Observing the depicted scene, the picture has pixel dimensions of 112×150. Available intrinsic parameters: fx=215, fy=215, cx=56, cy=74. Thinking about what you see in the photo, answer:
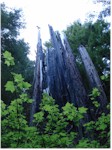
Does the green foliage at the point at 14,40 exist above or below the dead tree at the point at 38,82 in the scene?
above

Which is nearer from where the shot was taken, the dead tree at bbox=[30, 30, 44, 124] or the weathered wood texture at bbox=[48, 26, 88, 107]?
the weathered wood texture at bbox=[48, 26, 88, 107]

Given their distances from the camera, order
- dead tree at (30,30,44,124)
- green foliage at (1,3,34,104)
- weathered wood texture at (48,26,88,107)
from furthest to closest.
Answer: green foliage at (1,3,34,104)
dead tree at (30,30,44,124)
weathered wood texture at (48,26,88,107)


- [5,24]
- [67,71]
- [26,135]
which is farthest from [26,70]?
[26,135]

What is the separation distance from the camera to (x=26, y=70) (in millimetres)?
10391

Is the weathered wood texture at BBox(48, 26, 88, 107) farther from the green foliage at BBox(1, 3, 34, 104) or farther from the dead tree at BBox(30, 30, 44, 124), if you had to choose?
the green foliage at BBox(1, 3, 34, 104)

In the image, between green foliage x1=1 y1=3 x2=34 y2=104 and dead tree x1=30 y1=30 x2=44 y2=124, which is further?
green foliage x1=1 y1=3 x2=34 y2=104

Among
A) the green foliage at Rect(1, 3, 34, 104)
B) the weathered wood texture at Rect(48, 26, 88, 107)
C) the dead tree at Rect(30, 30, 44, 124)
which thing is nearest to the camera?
the weathered wood texture at Rect(48, 26, 88, 107)

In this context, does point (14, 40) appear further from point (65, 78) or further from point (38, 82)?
point (65, 78)

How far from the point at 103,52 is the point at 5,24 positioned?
4.41m

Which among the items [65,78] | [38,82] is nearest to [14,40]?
[38,82]

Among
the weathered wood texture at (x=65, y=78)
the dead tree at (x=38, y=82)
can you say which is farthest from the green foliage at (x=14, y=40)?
the weathered wood texture at (x=65, y=78)

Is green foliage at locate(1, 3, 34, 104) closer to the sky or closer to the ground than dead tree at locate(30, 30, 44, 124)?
closer to the sky

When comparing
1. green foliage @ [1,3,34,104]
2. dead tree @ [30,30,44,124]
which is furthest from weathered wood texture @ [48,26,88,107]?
green foliage @ [1,3,34,104]

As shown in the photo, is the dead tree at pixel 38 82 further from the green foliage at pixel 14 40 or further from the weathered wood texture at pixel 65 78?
the green foliage at pixel 14 40
